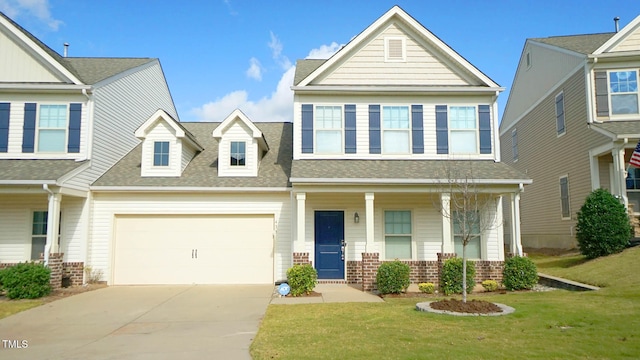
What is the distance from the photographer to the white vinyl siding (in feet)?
51.4

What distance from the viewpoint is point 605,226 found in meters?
15.1

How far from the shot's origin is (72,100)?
15.7 meters

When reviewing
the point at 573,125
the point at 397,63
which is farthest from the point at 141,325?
the point at 573,125

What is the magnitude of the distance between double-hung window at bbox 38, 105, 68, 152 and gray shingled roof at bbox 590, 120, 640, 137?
1864 cm

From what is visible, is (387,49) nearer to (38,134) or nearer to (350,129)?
(350,129)

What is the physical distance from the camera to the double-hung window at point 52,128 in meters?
15.6

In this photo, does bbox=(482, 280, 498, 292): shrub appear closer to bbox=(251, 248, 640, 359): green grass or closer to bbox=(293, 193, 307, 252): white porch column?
bbox=(251, 248, 640, 359): green grass

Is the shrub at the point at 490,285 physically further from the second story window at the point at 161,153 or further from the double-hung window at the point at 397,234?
the second story window at the point at 161,153

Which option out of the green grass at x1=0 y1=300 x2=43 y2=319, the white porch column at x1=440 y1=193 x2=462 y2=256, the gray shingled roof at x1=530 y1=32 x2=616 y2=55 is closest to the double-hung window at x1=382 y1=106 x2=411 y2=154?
the white porch column at x1=440 y1=193 x2=462 y2=256

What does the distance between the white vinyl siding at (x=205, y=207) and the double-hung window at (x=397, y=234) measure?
10.6ft

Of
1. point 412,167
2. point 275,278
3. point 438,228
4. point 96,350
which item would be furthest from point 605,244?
point 96,350

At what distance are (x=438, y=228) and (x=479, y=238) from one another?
1420mm

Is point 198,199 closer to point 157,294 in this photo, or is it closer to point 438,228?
point 157,294

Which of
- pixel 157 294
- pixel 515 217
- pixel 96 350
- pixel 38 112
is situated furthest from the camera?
pixel 38 112
